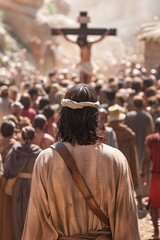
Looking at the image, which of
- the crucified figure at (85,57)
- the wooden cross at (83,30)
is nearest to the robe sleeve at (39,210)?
the crucified figure at (85,57)

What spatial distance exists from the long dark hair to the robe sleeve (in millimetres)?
191

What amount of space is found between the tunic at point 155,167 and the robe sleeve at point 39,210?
5.10 metres

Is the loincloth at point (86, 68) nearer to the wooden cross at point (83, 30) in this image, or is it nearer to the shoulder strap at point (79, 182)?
the wooden cross at point (83, 30)

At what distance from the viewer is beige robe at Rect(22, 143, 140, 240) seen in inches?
194

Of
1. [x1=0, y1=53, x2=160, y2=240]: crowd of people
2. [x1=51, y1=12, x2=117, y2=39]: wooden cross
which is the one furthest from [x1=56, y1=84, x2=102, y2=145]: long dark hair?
[x1=51, y1=12, x2=117, y2=39]: wooden cross

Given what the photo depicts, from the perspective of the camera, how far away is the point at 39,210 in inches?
194

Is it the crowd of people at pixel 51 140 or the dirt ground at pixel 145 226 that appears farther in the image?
the dirt ground at pixel 145 226

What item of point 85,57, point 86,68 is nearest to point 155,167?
point 86,68

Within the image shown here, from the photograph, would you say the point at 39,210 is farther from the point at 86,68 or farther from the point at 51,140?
the point at 86,68

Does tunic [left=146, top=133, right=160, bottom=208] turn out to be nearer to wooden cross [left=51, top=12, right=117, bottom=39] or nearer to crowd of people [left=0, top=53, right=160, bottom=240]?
crowd of people [left=0, top=53, right=160, bottom=240]

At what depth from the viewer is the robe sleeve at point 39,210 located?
4930 mm

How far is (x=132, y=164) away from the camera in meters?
11.6

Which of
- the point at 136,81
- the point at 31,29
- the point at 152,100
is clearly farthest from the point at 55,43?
the point at 152,100

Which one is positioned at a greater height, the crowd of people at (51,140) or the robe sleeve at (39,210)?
the crowd of people at (51,140)
